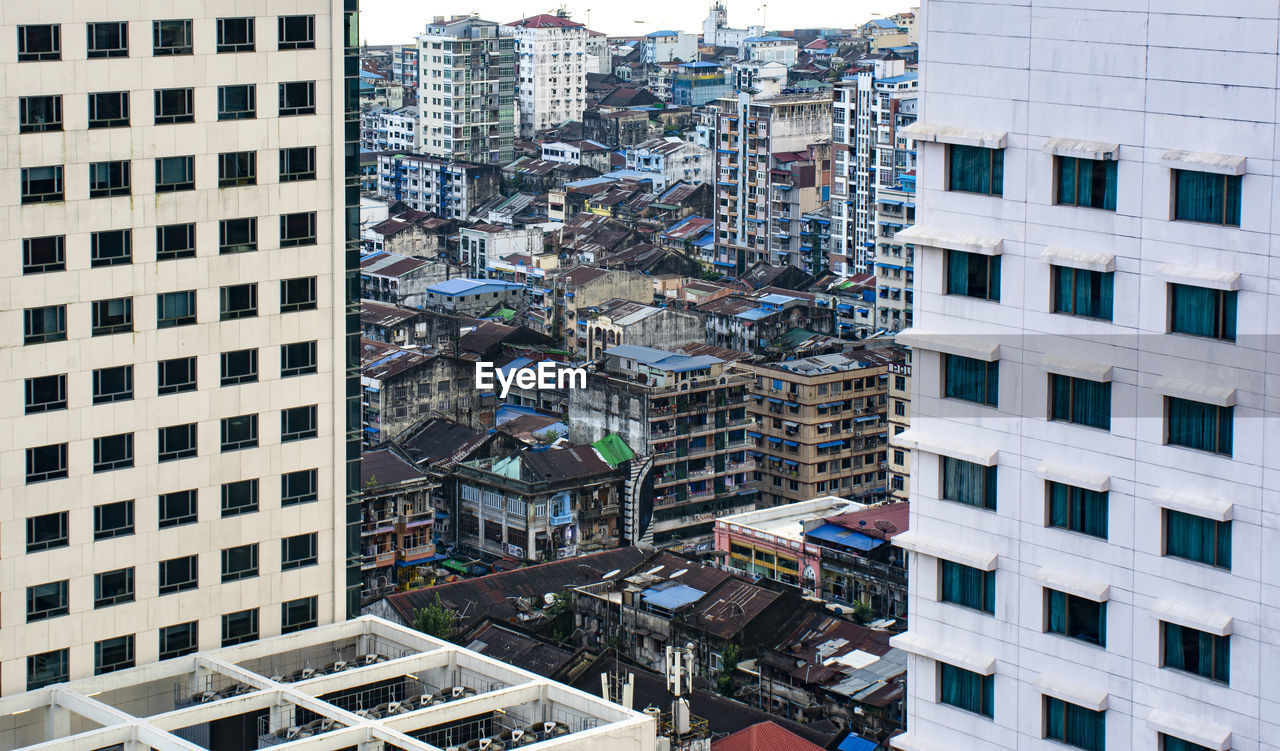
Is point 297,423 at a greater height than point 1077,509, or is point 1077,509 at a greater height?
point 1077,509

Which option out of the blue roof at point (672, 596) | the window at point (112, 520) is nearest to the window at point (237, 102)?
the window at point (112, 520)

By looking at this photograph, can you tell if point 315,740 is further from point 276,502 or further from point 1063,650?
point 1063,650

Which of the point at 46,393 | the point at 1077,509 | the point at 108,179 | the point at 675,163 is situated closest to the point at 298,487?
the point at 46,393

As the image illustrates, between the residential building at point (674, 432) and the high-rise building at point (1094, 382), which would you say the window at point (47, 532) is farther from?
the residential building at point (674, 432)

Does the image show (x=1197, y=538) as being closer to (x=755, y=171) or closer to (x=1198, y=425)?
(x=1198, y=425)

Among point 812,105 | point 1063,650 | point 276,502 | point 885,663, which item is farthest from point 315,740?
point 812,105

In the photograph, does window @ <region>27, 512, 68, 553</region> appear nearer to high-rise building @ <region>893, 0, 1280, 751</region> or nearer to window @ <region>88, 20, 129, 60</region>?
window @ <region>88, 20, 129, 60</region>
